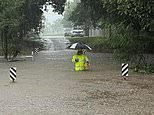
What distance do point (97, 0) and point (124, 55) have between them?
10264mm

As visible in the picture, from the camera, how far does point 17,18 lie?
40625 mm

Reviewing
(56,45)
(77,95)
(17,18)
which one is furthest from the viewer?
(56,45)

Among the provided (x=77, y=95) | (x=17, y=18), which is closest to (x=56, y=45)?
(x=17, y=18)

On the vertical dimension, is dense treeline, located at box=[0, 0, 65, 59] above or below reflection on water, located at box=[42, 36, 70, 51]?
above

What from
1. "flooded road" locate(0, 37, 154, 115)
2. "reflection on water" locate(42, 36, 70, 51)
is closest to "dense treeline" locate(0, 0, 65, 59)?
"reflection on water" locate(42, 36, 70, 51)

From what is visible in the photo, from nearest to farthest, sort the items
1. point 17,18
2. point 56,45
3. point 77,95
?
point 77,95
point 17,18
point 56,45

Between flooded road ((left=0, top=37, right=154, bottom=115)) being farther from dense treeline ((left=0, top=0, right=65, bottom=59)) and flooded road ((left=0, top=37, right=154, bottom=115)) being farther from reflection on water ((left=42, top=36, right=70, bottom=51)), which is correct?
reflection on water ((left=42, top=36, right=70, bottom=51))

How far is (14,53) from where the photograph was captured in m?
38.6

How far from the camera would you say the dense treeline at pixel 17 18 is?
37.5 m

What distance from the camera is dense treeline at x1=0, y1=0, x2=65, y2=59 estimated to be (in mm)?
37500

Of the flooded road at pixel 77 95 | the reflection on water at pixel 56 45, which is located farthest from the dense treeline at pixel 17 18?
the flooded road at pixel 77 95

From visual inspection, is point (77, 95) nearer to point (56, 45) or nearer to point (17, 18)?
point (17, 18)

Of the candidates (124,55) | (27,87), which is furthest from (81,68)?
(27,87)

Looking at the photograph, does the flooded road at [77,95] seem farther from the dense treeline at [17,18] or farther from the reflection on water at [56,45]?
the reflection on water at [56,45]
